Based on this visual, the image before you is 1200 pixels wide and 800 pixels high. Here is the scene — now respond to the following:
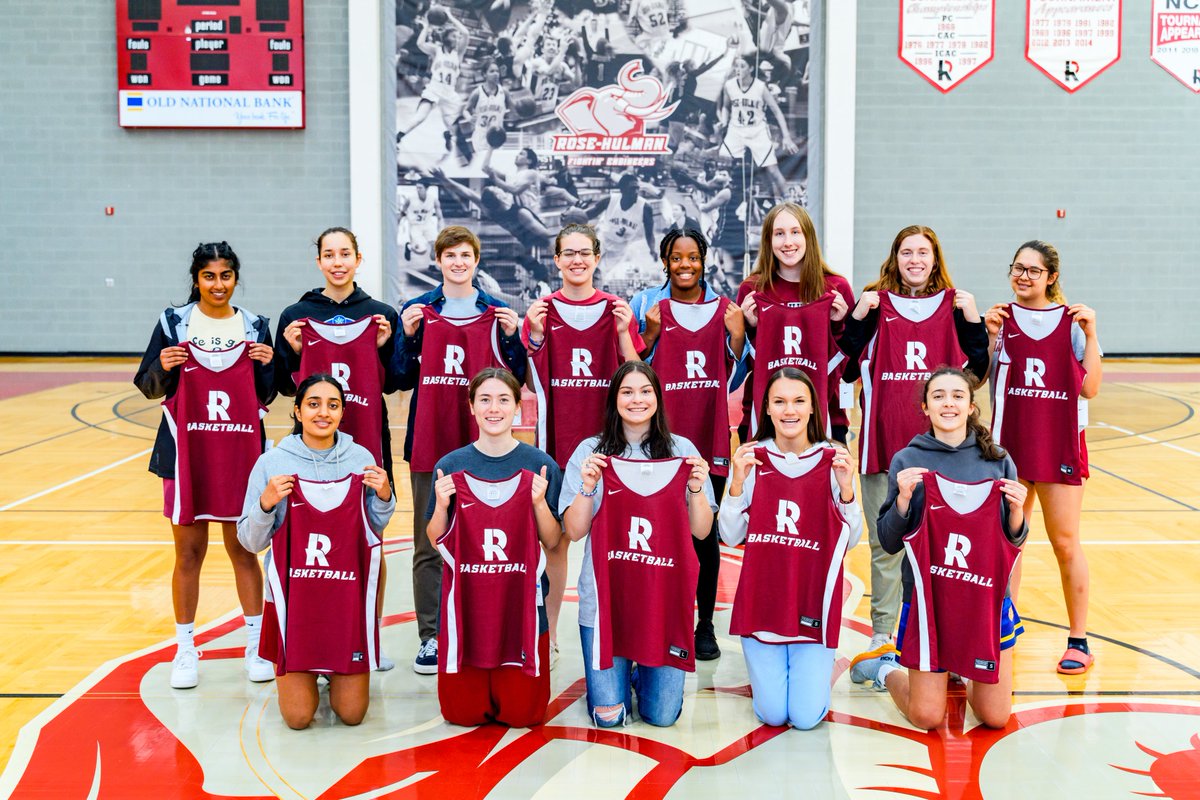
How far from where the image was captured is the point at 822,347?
397 centimetres

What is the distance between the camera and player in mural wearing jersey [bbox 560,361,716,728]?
3371 mm

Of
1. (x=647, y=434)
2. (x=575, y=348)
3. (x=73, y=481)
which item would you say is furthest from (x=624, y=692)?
(x=73, y=481)

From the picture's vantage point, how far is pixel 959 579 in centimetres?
331

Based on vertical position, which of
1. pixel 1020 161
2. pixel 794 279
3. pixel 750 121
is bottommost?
pixel 794 279

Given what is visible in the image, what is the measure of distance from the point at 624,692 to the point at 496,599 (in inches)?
20.8

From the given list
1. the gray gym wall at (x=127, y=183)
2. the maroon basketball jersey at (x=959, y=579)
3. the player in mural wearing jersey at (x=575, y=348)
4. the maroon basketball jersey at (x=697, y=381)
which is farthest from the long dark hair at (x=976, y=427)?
the gray gym wall at (x=127, y=183)

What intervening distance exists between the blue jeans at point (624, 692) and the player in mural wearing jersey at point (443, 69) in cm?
1043

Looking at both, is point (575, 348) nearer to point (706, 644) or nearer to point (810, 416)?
point (810, 416)

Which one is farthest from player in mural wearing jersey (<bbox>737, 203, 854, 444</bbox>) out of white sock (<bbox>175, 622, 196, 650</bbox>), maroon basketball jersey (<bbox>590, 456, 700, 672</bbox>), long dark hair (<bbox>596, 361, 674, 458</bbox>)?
white sock (<bbox>175, 622, 196, 650</bbox>)

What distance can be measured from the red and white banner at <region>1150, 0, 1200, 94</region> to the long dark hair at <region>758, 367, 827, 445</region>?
12.1m

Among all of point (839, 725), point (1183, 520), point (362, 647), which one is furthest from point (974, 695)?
point (1183, 520)

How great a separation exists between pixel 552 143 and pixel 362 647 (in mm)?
10300

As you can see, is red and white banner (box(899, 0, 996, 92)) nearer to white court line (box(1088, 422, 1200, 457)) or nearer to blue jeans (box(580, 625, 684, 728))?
white court line (box(1088, 422, 1200, 457))

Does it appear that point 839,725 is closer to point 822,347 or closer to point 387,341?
point 822,347
